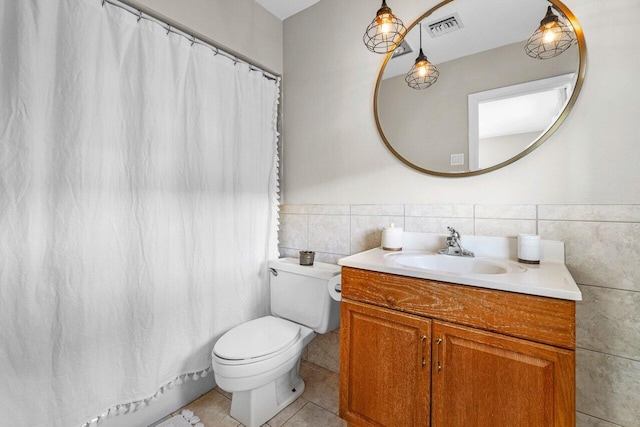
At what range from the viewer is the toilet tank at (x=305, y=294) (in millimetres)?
1551

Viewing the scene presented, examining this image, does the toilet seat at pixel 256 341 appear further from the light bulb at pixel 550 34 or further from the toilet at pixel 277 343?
the light bulb at pixel 550 34

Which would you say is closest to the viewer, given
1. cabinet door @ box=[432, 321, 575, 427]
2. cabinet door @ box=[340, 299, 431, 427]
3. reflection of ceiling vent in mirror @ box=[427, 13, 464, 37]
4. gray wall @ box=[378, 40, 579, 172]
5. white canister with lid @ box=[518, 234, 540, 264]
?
cabinet door @ box=[432, 321, 575, 427]

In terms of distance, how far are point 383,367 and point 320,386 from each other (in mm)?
800

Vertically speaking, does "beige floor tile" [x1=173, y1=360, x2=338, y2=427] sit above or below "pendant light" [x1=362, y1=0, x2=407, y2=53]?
below

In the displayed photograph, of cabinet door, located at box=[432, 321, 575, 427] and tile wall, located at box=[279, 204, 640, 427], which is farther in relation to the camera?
tile wall, located at box=[279, 204, 640, 427]

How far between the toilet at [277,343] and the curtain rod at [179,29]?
53.8 inches

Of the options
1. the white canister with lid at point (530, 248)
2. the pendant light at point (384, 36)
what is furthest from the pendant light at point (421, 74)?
the white canister with lid at point (530, 248)

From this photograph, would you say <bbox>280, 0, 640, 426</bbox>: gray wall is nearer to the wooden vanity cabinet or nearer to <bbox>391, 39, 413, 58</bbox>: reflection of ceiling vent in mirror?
<bbox>391, 39, 413, 58</bbox>: reflection of ceiling vent in mirror

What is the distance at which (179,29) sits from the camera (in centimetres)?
149

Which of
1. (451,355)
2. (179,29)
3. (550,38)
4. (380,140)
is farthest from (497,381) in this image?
(179,29)

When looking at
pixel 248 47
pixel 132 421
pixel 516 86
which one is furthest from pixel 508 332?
pixel 248 47

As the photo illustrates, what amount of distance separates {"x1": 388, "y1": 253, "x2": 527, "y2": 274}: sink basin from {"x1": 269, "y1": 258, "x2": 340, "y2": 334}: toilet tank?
43 cm

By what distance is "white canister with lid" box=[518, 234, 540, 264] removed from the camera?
1.10m

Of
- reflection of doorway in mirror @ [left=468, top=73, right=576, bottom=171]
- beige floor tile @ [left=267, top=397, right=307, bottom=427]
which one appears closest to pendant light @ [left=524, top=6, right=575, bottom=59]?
reflection of doorway in mirror @ [left=468, top=73, right=576, bottom=171]
